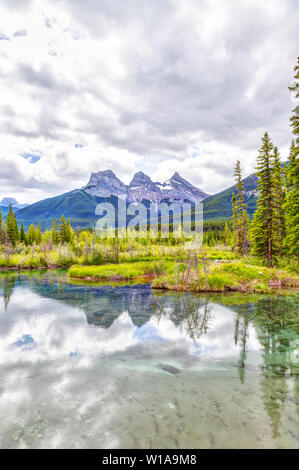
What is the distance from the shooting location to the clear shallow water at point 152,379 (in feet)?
18.3

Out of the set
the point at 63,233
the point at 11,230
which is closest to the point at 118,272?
the point at 11,230

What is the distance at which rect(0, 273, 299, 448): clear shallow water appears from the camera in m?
5.57

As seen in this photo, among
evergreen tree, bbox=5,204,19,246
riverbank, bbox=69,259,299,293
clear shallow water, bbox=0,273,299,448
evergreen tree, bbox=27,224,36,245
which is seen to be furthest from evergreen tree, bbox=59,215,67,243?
clear shallow water, bbox=0,273,299,448

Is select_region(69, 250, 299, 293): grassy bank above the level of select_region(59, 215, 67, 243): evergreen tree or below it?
below

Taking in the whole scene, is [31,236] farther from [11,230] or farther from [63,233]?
[63,233]

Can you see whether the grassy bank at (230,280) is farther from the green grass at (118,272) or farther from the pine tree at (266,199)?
the green grass at (118,272)

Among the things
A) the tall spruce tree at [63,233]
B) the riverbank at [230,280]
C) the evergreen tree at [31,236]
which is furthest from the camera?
the tall spruce tree at [63,233]

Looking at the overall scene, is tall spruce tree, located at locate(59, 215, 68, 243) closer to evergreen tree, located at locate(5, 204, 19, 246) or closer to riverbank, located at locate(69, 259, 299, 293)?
evergreen tree, located at locate(5, 204, 19, 246)

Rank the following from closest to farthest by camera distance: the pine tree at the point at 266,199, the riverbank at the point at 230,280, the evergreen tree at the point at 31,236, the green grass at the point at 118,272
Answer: the riverbank at the point at 230,280 → the pine tree at the point at 266,199 → the green grass at the point at 118,272 → the evergreen tree at the point at 31,236

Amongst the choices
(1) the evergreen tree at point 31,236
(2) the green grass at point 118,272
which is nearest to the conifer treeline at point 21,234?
(1) the evergreen tree at point 31,236

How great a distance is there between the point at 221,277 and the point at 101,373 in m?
17.2
